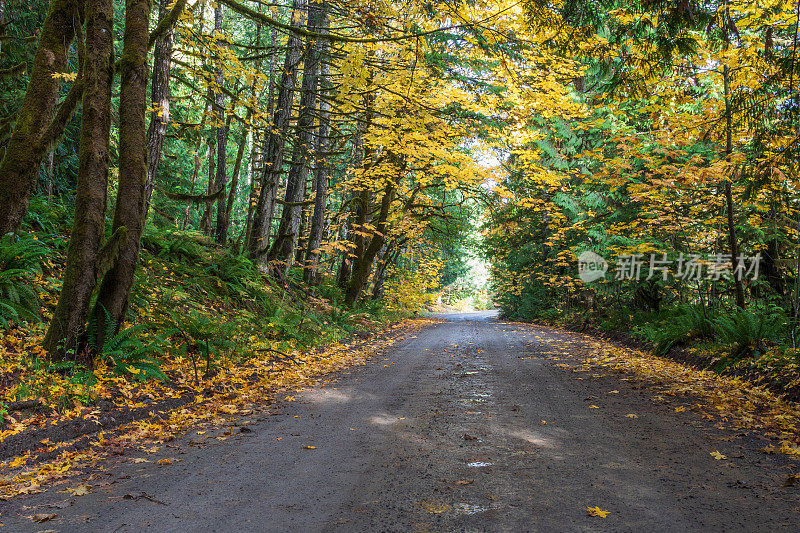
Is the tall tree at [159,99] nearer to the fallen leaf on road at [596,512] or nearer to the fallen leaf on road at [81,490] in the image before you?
the fallen leaf on road at [81,490]

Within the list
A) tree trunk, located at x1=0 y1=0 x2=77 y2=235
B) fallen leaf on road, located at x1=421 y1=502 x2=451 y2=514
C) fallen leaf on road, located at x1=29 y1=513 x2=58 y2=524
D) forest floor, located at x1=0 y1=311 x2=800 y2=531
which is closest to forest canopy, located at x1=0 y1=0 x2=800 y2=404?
tree trunk, located at x1=0 y1=0 x2=77 y2=235

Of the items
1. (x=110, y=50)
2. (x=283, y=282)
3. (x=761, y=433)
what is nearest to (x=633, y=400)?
(x=761, y=433)

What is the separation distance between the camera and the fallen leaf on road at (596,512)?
2918mm

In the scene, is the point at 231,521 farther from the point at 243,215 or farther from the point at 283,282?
the point at 243,215

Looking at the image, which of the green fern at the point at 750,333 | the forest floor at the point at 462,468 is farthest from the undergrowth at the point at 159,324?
the green fern at the point at 750,333

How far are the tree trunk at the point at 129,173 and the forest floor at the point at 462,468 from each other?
7.49ft

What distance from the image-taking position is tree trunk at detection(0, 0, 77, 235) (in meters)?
6.39

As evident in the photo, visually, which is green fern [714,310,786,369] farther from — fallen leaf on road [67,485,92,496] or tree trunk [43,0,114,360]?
tree trunk [43,0,114,360]

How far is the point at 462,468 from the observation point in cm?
371

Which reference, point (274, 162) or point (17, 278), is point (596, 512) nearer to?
point (17, 278)

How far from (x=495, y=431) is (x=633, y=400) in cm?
254

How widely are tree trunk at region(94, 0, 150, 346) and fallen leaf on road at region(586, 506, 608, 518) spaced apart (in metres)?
5.66

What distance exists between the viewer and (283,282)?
14.4 meters

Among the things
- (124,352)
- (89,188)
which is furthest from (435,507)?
(89,188)
